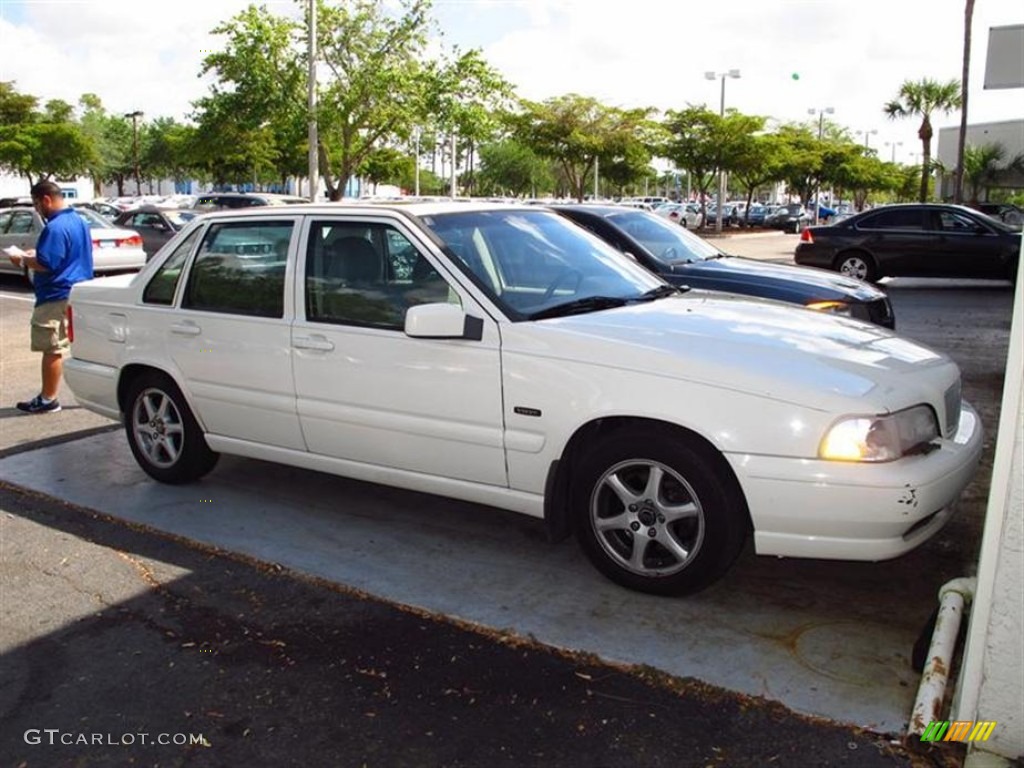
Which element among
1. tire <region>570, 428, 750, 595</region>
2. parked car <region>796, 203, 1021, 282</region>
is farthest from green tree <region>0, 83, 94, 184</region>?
tire <region>570, 428, 750, 595</region>

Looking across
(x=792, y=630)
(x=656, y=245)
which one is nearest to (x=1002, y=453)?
(x=792, y=630)

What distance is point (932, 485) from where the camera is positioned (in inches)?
142

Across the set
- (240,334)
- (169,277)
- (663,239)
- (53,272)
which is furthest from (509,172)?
(240,334)

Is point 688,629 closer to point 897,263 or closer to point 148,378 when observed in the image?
point 148,378

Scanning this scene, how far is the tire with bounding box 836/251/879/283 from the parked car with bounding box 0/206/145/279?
42.8 ft

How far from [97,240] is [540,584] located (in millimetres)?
15826

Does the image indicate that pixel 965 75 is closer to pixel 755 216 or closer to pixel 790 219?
pixel 790 219

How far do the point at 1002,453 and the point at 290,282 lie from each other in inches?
138

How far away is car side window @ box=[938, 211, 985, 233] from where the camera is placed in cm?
1602

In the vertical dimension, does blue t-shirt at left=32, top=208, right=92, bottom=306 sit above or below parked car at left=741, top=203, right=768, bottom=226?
below

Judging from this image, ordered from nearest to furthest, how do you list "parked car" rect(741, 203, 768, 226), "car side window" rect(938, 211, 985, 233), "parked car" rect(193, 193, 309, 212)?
"car side window" rect(938, 211, 985, 233) → "parked car" rect(193, 193, 309, 212) → "parked car" rect(741, 203, 768, 226)

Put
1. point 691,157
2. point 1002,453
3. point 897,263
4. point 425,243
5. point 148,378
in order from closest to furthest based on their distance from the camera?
point 1002,453 → point 425,243 → point 148,378 → point 897,263 → point 691,157

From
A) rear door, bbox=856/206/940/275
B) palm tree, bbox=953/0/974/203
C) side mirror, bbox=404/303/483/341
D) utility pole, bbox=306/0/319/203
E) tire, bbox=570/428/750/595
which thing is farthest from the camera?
palm tree, bbox=953/0/974/203

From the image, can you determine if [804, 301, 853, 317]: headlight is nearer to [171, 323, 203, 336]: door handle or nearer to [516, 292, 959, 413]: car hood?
[516, 292, 959, 413]: car hood
